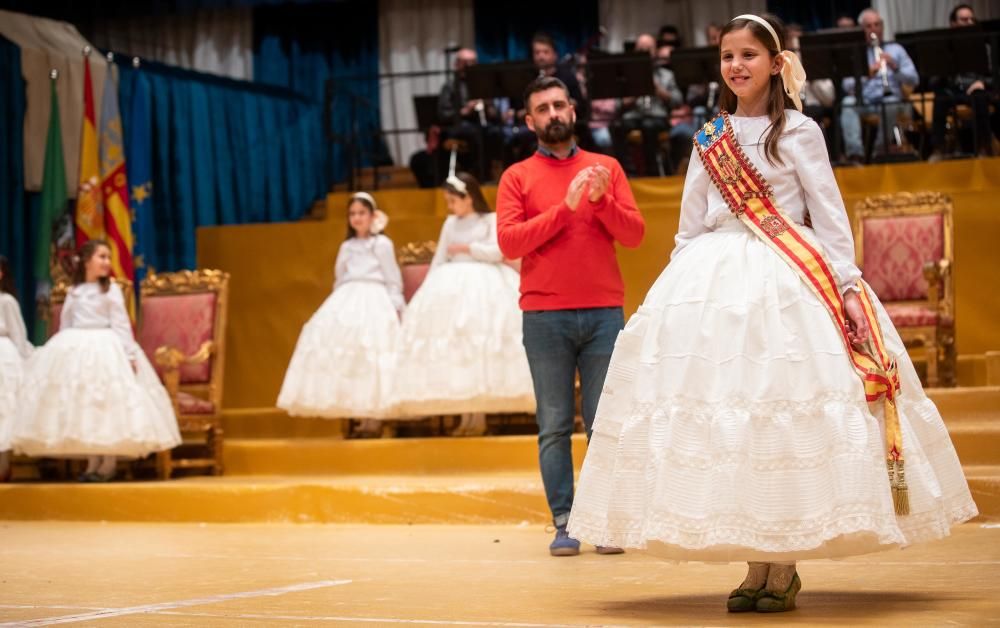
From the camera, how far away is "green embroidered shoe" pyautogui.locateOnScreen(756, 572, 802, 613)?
2652 mm

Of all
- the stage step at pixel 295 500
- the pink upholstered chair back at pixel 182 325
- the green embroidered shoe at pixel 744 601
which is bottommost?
the stage step at pixel 295 500

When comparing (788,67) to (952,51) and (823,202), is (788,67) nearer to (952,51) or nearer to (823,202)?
(823,202)

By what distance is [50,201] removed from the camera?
9.14 m

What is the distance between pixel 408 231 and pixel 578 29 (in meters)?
4.64

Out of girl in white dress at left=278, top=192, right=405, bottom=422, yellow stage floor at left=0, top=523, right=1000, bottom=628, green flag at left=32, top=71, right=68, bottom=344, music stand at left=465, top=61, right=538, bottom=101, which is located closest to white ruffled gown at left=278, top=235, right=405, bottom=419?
girl in white dress at left=278, top=192, right=405, bottom=422

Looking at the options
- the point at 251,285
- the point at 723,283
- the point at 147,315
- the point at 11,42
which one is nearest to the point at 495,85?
the point at 251,285

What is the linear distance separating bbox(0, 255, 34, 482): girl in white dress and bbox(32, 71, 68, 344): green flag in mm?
1945

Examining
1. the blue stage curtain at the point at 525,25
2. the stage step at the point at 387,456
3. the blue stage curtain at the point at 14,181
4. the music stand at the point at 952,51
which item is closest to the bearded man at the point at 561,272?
the stage step at the point at 387,456

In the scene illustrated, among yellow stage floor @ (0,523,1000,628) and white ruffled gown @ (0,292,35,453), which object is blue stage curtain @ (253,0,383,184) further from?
yellow stage floor @ (0,523,1000,628)

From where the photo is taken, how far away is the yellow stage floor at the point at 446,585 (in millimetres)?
2664

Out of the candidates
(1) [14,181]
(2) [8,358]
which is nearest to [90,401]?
(2) [8,358]

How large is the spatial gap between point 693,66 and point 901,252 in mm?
2162

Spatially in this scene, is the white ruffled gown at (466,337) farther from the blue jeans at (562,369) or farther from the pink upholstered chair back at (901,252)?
the blue jeans at (562,369)

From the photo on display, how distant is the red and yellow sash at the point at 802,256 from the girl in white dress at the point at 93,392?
419 centimetres
